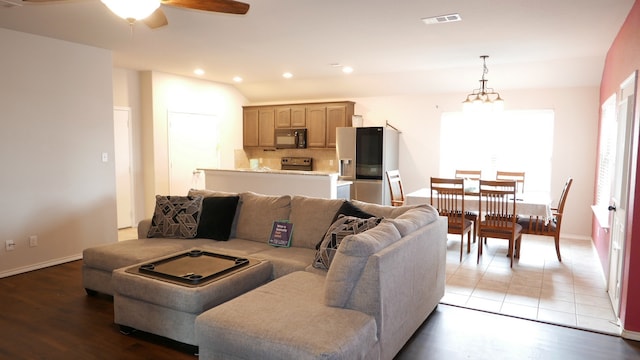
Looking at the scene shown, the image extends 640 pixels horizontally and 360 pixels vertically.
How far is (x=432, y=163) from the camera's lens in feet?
24.1

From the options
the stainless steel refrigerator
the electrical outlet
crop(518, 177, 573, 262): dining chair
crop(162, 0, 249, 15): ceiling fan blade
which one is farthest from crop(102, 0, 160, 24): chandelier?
the stainless steel refrigerator

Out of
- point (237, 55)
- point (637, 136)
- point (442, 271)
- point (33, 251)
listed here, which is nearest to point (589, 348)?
point (442, 271)

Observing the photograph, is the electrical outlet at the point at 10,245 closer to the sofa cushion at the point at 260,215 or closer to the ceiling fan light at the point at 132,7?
the sofa cushion at the point at 260,215

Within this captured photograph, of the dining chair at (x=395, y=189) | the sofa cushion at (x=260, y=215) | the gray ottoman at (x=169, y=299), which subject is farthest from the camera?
the dining chair at (x=395, y=189)

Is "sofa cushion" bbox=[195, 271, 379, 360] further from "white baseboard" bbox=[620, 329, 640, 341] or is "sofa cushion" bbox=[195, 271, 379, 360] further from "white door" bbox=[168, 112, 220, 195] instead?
"white door" bbox=[168, 112, 220, 195]

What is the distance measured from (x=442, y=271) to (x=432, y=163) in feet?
13.0

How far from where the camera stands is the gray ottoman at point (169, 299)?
275 cm

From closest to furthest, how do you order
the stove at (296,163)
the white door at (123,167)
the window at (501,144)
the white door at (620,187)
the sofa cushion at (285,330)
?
the sofa cushion at (285,330) < the white door at (620,187) < the white door at (123,167) < the window at (501,144) < the stove at (296,163)

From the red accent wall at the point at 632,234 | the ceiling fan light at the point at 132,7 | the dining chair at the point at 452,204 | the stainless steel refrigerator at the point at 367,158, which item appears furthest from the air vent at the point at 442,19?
the stainless steel refrigerator at the point at 367,158

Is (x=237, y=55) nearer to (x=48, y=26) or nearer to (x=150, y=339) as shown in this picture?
(x=48, y=26)

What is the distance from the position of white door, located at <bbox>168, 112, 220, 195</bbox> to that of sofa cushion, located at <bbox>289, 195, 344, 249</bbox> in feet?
12.7

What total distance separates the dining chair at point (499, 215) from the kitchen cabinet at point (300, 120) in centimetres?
335

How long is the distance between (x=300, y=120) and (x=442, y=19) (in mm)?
4549

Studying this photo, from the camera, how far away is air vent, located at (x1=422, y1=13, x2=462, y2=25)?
3682mm
